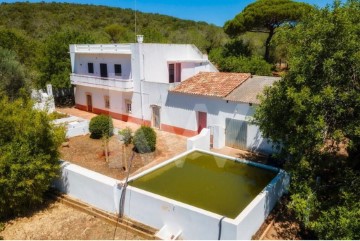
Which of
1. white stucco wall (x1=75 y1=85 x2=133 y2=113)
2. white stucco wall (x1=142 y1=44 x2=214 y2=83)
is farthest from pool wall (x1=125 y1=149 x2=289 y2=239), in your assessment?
white stucco wall (x1=75 y1=85 x2=133 y2=113)

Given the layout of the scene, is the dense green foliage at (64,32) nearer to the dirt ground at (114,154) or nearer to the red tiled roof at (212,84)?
the dirt ground at (114,154)

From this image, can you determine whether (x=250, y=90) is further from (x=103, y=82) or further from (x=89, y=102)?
(x=89, y=102)

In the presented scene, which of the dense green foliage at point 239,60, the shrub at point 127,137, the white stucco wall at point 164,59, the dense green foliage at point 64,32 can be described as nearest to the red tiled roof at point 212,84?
the white stucco wall at point 164,59

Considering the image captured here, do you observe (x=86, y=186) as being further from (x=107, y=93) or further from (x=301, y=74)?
(x=107, y=93)

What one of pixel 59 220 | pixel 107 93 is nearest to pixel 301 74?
pixel 59 220

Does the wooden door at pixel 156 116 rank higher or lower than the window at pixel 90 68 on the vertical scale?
lower

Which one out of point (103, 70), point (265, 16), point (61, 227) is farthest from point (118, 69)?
point (265, 16)
